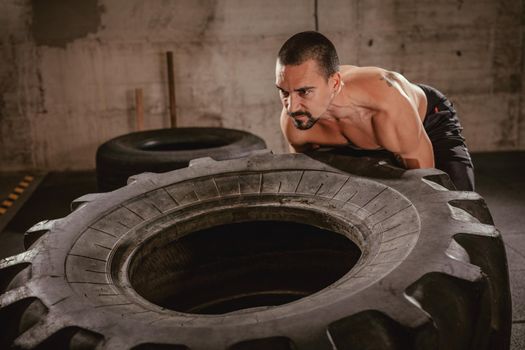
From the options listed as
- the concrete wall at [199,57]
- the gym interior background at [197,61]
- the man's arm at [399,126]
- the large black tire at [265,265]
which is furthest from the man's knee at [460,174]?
the concrete wall at [199,57]

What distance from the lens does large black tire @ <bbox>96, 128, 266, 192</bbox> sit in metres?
3.55

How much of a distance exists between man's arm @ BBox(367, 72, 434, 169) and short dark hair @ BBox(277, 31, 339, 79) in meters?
0.35

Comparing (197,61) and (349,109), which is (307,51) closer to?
(349,109)

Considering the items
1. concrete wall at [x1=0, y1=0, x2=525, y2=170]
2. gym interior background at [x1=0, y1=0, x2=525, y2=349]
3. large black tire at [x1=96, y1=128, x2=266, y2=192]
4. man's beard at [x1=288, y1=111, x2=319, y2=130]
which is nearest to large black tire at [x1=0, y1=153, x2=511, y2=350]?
man's beard at [x1=288, y1=111, x2=319, y2=130]

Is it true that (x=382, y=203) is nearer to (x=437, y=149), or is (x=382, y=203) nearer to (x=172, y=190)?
(x=172, y=190)

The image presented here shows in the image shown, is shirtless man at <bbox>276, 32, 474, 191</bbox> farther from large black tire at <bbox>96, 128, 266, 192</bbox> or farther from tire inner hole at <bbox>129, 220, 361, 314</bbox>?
large black tire at <bbox>96, 128, 266, 192</bbox>

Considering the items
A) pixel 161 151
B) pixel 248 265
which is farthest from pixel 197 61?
pixel 248 265

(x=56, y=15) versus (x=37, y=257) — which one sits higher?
(x=56, y=15)

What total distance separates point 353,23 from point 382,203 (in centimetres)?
445

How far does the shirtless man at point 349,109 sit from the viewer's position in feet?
6.58

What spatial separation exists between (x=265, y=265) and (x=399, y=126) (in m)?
0.82

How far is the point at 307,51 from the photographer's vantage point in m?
2.00

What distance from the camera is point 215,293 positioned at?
7.60ft

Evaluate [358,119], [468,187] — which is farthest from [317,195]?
[468,187]
